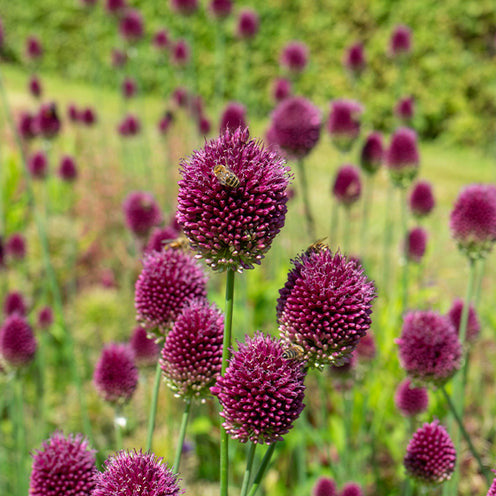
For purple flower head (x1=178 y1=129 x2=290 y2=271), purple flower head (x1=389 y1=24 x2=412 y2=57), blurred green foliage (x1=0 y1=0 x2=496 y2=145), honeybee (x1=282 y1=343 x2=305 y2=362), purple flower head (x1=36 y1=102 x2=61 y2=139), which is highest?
blurred green foliage (x1=0 y1=0 x2=496 y2=145)

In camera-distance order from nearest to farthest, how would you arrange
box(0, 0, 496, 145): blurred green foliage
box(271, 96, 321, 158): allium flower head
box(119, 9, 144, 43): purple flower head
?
box(271, 96, 321, 158): allium flower head → box(119, 9, 144, 43): purple flower head → box(0, 0, 496, 145): blurred green foliage

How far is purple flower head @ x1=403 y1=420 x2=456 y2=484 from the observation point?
180 cm

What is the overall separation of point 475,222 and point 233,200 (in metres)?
1.56

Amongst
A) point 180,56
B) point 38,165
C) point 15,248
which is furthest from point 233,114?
point 180,56

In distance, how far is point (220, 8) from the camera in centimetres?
506

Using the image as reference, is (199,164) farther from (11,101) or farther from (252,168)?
(11,101)

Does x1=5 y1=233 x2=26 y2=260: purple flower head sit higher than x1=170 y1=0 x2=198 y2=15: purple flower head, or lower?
lower

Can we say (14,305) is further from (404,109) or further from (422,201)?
(404,109)

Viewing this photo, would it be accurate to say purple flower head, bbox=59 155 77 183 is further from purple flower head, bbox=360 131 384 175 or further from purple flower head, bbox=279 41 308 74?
purple flower head, bbox=360 131 384 175

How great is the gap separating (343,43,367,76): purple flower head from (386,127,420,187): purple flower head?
1456 mm

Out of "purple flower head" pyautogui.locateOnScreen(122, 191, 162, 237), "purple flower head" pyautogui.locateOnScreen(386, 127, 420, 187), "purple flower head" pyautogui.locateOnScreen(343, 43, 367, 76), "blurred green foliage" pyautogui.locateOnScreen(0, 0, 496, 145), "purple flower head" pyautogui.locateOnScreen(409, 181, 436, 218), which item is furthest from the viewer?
"blurred green foliage" pyautogui.locateOnScreen(0, 0, 496, 145)

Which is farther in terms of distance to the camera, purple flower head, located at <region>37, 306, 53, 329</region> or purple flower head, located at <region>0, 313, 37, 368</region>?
purple flower head, located at <region>37, 306, 53, 329</region>

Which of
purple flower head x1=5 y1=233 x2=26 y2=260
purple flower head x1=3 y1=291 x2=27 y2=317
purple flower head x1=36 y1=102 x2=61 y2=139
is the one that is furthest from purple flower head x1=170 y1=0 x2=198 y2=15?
purple flower head x1=3 y1=291 x2=27 y2=317

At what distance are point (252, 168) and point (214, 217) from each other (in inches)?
5.2
